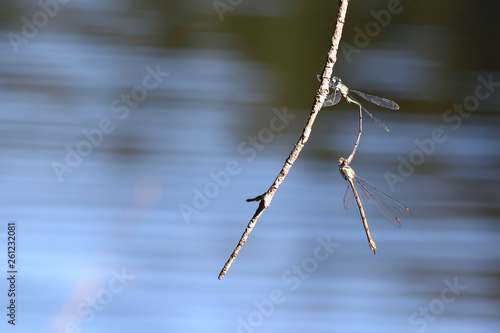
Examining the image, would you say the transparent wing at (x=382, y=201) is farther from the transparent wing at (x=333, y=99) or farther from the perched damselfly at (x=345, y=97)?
the transparent wing at (x=333, y=99)

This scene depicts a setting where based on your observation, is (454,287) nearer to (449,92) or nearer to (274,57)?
(449,92)

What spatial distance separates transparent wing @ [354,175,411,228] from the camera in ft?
4.97

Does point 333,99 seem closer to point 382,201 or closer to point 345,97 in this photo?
point 345,97

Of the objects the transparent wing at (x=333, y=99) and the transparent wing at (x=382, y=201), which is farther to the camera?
the transparent wing at (x=382, y=201)

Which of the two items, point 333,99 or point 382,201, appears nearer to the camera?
point 333,99

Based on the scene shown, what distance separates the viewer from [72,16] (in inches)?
130

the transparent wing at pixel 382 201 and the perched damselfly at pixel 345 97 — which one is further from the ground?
the transparent wing at pixel 382 201

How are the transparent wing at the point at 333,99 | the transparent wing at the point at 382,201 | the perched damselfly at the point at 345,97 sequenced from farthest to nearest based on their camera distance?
the transparent wing at the point at 382,201 → the transparent wing at the point at 333,99 → the perched damselfly at the point at 345,97

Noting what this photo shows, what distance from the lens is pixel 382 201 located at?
161 centimetres

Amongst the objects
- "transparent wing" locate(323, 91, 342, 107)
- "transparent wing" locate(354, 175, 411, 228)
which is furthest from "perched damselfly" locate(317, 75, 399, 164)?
"transparent wing" locate(354, 175, 411, 228)

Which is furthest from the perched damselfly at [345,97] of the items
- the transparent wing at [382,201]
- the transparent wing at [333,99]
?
the transparent wing at [382,201]

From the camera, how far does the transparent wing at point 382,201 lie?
1.51m

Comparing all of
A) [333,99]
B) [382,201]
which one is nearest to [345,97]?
[333,99]

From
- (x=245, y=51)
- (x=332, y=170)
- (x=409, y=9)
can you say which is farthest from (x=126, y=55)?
(x=409, y=9)
